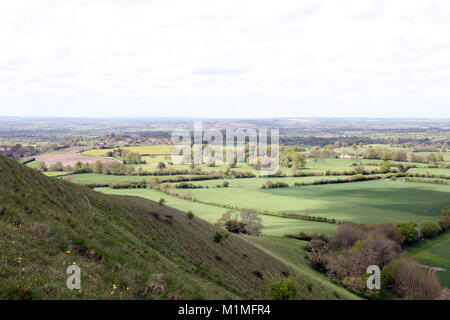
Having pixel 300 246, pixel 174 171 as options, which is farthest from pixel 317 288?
A: pixel 174 171

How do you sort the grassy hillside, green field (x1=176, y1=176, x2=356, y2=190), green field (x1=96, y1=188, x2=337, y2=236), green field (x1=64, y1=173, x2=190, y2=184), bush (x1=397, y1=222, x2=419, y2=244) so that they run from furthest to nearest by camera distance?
green field (x1=176, y1=176, x2=356, y2=190) < green field (x1=64, y1=173, x2=190, y2=184) < green field (x1=96, y1=188, x2=337, y2=236) < bush (x1=397, y1=222, x2=419, y2=244) < the grassy hillside

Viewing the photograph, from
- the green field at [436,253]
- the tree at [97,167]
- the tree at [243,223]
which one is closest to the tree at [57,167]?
the tree at [97,167]

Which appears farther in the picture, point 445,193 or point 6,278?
point 445,193

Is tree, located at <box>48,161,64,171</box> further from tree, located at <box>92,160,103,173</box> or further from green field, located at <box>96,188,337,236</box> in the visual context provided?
green field, located at <box>96,188,337,236</box>

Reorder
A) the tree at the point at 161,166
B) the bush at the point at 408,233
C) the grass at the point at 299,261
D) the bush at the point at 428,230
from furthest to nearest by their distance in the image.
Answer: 1. the tree at the point at 161,166
2. the bush at the point at 428,230
3. the bush at the point at 408,233
4. the grass at the point at 299,261

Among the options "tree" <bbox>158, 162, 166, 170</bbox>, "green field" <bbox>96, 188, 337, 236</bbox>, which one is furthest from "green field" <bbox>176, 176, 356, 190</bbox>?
"tree" <bbox>158, 162, 166, 170</bbox>

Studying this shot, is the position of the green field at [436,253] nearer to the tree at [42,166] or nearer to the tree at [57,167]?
the tree at [57,167]
